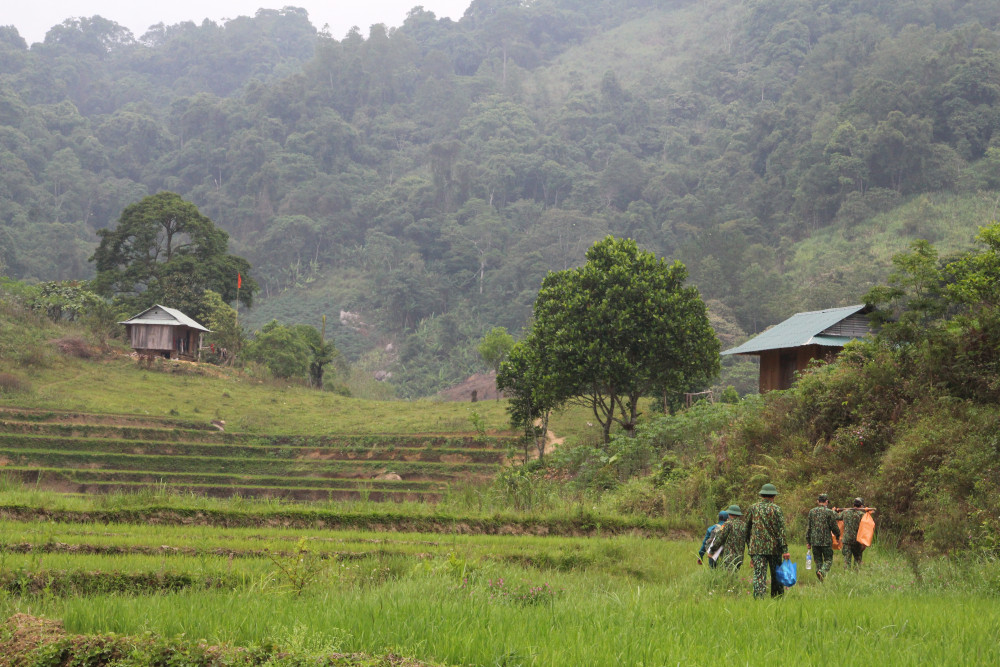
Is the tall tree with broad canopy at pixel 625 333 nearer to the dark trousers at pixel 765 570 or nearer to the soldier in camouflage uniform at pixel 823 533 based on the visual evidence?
the soldier in camouflage uniform at pixel 823 533

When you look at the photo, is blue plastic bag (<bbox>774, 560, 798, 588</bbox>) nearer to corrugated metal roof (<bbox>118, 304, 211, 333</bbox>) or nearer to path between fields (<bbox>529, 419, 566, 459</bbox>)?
path between fields (<bbox>529, 419, 566, 459</bbox>)

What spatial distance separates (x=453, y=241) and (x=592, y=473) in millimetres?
72286

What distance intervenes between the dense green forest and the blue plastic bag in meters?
52.5

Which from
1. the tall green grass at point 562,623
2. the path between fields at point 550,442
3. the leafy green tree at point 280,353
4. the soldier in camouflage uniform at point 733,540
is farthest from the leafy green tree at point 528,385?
the leafy green tree at point 280,353

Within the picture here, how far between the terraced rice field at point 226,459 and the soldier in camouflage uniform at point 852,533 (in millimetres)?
14799

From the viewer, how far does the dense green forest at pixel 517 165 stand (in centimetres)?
7556

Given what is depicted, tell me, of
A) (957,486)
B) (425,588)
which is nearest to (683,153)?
(957,486)

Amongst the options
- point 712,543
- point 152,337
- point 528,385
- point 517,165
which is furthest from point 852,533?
point 517,165

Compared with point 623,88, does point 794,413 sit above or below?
below

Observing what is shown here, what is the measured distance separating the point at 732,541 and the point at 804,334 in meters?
17.6

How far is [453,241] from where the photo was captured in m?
96.0

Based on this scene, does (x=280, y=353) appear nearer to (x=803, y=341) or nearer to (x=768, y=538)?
(x=803, y=341)

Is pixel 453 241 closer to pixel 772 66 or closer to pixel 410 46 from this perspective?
pixel 772 66

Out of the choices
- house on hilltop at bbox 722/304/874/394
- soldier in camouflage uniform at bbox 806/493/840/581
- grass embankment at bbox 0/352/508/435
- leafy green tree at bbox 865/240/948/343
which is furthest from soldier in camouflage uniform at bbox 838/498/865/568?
grass embankment at bbox 0/352/508/435
